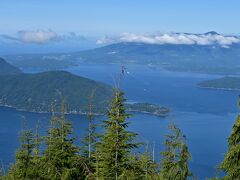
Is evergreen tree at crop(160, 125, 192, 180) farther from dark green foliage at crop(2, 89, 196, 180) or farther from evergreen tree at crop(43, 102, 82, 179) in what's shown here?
evergreen tree at crop(43, 102, 82, 179)

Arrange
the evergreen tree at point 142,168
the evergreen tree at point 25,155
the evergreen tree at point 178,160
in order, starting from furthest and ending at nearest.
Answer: the evergreen tree at point 25,155 < the evergreen tree at point 142,168 < the evergreen tree at point 178,160

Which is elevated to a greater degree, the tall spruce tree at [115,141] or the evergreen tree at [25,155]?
the tall spruce tree at [115,141]

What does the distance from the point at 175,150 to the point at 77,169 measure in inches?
149

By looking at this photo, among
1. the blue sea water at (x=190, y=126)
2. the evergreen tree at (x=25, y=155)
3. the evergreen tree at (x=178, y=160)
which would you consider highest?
the evergreen tree at (x=178, y=160)

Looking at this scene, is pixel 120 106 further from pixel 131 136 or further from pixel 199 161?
pixel 199 161

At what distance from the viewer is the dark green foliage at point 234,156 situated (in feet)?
25.5

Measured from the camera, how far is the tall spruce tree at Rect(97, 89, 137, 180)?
34.1ft

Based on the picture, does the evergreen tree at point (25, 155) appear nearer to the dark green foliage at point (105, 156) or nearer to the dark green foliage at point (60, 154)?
the dark green foliage at point (105, 156)

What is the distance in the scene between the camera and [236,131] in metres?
7.80

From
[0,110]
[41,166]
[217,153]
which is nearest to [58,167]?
[41,166]

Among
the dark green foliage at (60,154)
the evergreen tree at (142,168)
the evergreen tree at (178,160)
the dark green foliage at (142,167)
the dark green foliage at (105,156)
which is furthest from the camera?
the dark green foliage at (60,154)

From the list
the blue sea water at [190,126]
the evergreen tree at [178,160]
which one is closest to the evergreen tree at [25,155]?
the evergreen tree at [178,160]

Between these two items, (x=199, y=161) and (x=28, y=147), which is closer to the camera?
(x=28, y=147)

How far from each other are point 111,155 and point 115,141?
0.42 m
